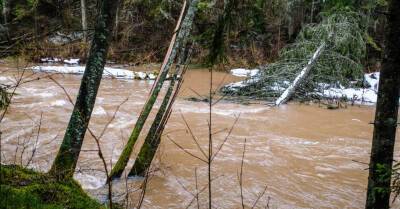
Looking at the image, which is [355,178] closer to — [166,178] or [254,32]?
[166,178]

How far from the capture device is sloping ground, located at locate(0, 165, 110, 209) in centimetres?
292

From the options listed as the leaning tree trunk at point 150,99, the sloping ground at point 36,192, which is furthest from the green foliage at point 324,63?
the sloping ground at point 36,192

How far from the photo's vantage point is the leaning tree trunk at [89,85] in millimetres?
4539

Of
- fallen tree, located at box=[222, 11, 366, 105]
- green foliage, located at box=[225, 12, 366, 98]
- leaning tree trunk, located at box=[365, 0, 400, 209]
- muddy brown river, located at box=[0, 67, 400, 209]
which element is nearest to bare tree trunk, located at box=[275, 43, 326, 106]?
fallen tree, located at box=[222, 11, 366, 105]

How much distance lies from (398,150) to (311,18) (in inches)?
570

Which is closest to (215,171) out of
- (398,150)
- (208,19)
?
(398,150)

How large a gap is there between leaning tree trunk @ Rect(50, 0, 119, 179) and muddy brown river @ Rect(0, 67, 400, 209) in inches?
11.0

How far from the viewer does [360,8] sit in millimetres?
16859

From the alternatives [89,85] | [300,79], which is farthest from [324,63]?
[89,85]

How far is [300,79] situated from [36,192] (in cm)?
1061

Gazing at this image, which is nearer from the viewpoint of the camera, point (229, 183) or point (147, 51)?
point (229, 183)

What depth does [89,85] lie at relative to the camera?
4637 millimetres

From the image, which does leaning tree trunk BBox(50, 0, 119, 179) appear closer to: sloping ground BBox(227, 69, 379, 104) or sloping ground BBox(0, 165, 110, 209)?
sloping ground BBox(0, 165, 110, 209)

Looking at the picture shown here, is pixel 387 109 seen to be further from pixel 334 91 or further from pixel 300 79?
pixel 334 91
